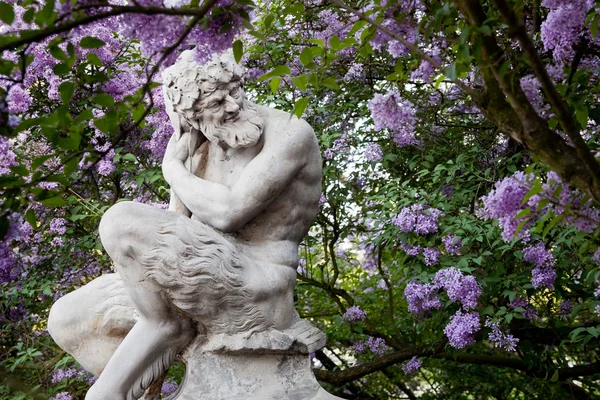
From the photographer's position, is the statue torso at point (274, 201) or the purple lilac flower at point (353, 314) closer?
the statue torso at point (274, 201)

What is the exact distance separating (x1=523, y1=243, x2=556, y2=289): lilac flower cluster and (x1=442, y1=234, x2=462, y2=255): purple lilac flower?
1.20ft

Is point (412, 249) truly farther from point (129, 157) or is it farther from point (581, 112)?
point (581, 112)

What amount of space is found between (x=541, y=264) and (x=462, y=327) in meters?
0.51

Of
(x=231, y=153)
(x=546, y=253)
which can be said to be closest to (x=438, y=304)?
(x=546, y=253)

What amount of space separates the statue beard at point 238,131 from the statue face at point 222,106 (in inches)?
0.4

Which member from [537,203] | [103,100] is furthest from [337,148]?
[103,100]

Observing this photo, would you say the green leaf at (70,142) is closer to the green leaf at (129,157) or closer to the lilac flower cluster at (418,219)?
the lilac flower cluster at (418,219)

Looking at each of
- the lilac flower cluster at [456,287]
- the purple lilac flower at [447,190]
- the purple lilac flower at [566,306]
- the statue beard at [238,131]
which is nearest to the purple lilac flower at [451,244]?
the lilac flower cluster at [456,287]

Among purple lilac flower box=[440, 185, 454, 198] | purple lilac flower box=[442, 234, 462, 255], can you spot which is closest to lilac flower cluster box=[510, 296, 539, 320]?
purple lilac flower box=[442, 234, 462, 255]

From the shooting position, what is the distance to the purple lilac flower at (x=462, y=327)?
15.2 ft

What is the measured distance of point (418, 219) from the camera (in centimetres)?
487

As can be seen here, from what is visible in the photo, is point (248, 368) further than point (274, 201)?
No

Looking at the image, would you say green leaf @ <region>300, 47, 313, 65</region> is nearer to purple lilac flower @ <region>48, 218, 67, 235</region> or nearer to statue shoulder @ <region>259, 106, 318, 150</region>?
statue shoulder @ <region>259, 106, 318, 150</region>

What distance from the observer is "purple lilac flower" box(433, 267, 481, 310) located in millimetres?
4609
